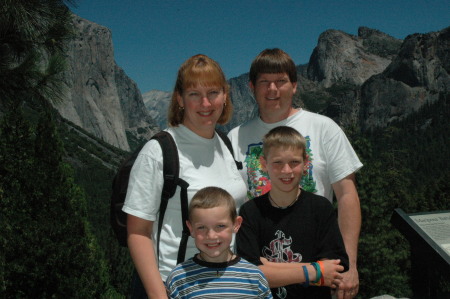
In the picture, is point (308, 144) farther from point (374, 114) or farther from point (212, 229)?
point (374, 114)

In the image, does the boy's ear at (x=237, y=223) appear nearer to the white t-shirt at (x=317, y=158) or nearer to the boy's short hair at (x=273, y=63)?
the white t-shirt at (x=317, y=158)

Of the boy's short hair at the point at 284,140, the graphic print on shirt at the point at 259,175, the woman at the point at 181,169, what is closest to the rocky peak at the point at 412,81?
the graphic print on shirt at the point at 259,175

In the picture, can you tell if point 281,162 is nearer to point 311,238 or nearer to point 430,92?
point 311,238

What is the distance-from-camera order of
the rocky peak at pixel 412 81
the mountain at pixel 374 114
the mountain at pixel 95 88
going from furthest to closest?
the rocky peak at pixel 412 81
the mountain at pixel 95 88
the mountain at pixel 374 114

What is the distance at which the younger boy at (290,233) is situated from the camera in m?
2.87

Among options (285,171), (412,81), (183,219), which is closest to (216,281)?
(183,219)

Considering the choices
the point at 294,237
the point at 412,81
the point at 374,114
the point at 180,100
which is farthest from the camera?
the point at 374,114

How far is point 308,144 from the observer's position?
3.45m

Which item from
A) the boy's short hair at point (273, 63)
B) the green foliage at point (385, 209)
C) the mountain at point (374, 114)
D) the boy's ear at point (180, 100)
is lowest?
the green foliage at point (385, 209)

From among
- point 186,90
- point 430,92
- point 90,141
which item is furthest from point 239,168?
point 430,92

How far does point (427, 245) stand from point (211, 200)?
2270 millimetres

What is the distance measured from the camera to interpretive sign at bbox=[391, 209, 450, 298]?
3.78 meters

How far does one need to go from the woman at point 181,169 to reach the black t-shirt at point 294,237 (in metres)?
0.28

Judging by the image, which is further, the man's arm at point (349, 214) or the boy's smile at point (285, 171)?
the man's arm at point (349, 214)
